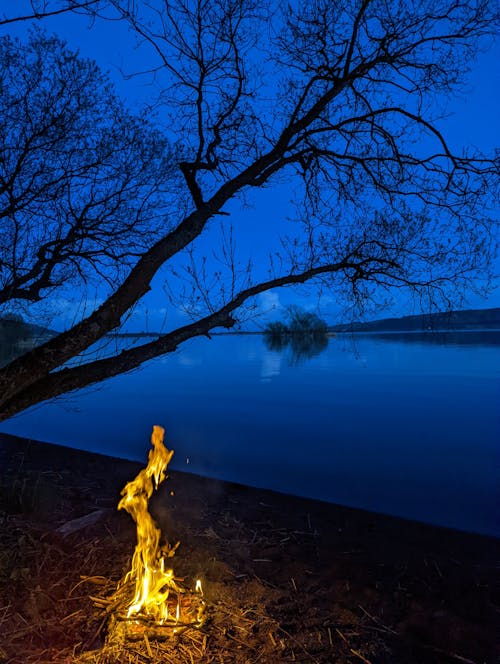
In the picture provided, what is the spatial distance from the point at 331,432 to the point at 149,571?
13.3 meters

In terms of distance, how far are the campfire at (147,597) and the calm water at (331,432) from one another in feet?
4.28

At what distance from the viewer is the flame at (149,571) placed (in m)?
3.68

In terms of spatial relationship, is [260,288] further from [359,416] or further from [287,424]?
[359,416]

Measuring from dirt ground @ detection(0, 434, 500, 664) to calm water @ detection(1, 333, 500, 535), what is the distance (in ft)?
5.81

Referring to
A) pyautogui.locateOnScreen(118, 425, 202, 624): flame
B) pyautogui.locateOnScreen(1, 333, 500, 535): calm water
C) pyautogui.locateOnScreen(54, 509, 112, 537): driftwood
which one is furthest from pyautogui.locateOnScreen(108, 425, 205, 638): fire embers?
pyautogui.locateOnScreen(54, 509, 112, 537): driftwood

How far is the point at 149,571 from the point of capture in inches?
153

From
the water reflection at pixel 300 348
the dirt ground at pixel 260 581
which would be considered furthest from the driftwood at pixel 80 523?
the water reflection at pixel 300 348

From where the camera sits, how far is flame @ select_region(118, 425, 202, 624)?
3.68 meters

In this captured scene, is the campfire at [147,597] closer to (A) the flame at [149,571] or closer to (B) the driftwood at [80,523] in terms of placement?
(A) the flame at [149,571]

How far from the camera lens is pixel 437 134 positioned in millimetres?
3934

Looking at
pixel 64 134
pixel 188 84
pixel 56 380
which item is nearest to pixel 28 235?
pixel 64 134

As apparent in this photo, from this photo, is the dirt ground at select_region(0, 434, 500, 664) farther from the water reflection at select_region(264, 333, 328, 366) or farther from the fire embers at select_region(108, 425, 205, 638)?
the water reflection at select_region(264, 333, 328, 366)

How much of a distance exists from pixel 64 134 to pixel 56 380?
114 inches

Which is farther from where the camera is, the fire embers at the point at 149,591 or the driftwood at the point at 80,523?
the driftwood at the point at 80,523
